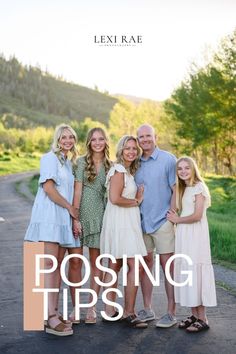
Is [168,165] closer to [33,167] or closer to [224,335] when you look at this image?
[224,335]

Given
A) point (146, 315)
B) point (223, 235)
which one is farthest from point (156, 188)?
point (223, 235)

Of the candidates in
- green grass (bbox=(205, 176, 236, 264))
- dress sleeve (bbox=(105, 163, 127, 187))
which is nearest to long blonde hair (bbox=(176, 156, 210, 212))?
dress sleeve (bbox=(105, 163, 127, 187))

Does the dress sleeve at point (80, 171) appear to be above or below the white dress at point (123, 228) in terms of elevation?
above

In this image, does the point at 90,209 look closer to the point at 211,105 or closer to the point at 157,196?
the point at 157,196

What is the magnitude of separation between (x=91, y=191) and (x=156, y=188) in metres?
0.72

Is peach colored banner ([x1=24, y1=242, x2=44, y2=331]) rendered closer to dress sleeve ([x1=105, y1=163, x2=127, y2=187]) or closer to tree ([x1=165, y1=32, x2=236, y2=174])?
dress sleeve ([x1=105, y1=163, x2=127, y2=187])

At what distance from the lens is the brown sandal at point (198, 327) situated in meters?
6.34

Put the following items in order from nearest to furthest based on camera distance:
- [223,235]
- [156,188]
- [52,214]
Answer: [52,214] < [156,188] < [223,235]

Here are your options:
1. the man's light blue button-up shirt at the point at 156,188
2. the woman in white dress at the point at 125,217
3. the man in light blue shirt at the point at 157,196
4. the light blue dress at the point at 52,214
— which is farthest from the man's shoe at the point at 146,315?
the light blue dress at the point at 52,214

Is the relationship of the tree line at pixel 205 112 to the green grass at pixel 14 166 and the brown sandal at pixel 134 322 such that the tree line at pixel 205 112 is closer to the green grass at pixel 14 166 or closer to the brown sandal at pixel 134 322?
the green grass at pixel 14 166

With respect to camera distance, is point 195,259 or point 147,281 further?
point 147,281

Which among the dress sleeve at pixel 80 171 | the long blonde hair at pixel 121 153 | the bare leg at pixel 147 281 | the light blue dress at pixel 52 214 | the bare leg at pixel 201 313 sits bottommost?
the bare leg at pixel 201 313

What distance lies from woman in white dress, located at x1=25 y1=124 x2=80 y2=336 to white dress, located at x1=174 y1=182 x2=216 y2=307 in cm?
113

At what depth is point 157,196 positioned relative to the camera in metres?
6.80
